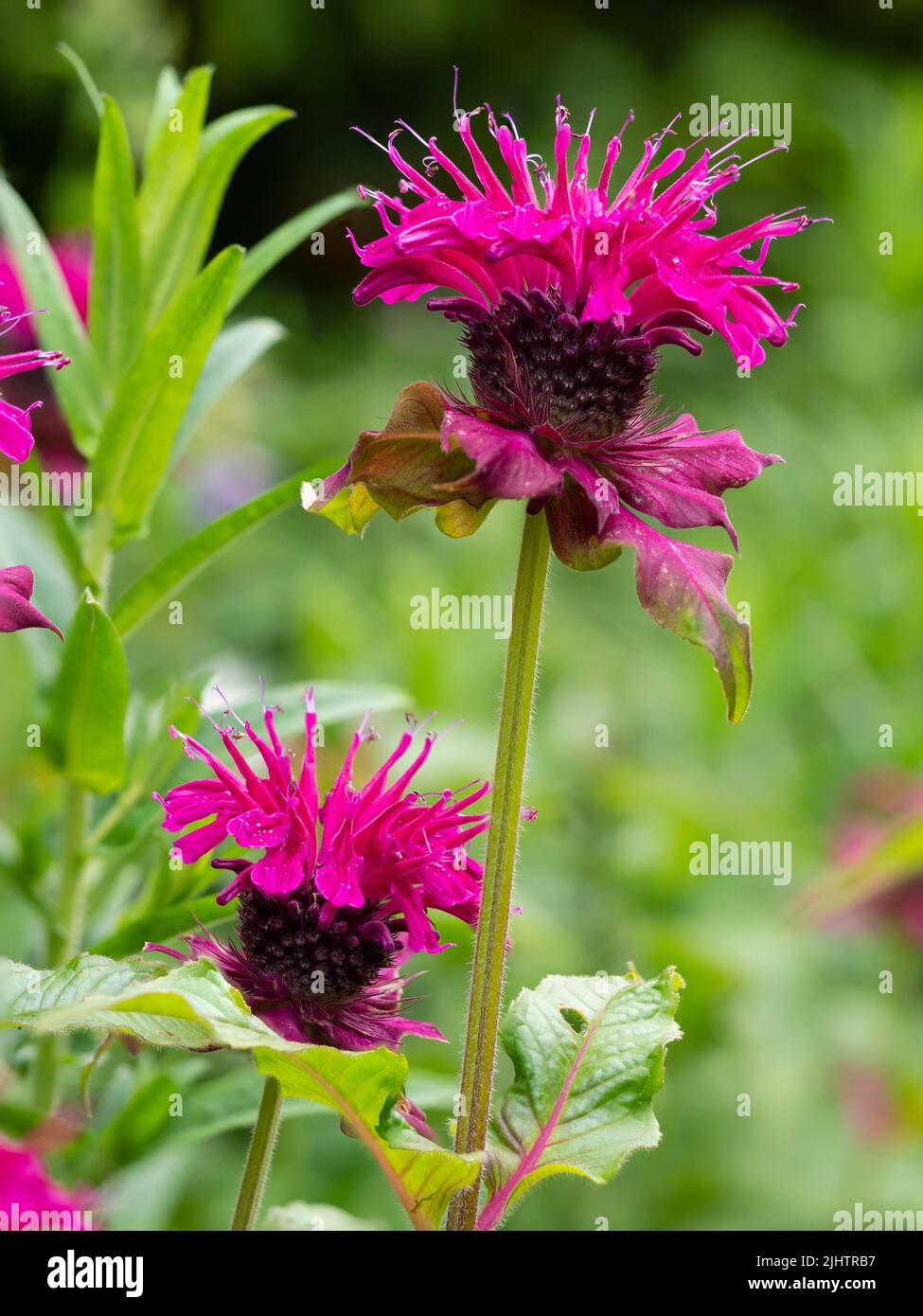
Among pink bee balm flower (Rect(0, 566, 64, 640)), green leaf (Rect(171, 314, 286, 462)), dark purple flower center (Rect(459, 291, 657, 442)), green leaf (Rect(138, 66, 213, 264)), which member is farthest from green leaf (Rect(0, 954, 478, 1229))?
green leaf (Rect(138, 66, 213, 264))

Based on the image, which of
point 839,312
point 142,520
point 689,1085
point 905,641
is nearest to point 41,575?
point 142,520

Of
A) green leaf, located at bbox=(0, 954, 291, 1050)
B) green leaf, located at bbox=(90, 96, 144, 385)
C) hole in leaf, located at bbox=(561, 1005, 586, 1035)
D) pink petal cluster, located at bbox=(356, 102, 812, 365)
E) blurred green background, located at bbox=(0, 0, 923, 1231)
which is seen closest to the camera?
green leaf, located at bbox=(0, 954, 291, 1050)

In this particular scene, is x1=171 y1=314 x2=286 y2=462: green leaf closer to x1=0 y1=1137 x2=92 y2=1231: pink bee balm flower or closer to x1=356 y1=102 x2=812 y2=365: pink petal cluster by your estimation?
x1=356 y1=102 x2=812 y2=365: pink petal cluster

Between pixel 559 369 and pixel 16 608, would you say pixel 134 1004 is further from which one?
pixel 559 369

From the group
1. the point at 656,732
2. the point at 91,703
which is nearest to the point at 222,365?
the point at 91,703

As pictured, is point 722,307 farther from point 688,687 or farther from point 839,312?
point 839,312
